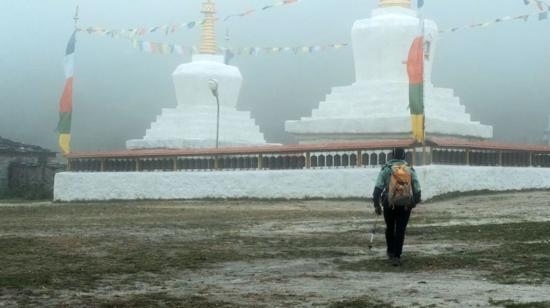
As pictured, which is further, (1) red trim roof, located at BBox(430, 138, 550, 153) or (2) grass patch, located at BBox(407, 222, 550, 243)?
(1) red trim roof, located at BBox(430, 138, 550, 153)

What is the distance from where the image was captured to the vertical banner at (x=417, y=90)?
28906mm

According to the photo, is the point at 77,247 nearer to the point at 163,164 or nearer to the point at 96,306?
the point at 96,306

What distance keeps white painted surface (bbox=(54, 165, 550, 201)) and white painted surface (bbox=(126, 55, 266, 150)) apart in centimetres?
527

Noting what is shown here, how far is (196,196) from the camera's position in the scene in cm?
3544

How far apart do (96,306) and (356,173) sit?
22.7 metres

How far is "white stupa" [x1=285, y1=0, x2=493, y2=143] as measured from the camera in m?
34.6

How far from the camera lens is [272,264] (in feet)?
38.5

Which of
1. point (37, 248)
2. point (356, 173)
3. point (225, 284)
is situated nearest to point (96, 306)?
point (225, 284)

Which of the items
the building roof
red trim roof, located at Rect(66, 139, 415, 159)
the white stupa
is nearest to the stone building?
the building roof

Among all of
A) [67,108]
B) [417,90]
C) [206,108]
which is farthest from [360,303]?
[206,108]

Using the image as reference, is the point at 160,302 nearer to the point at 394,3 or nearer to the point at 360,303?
the point at 360,303

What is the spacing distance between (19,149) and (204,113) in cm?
1122

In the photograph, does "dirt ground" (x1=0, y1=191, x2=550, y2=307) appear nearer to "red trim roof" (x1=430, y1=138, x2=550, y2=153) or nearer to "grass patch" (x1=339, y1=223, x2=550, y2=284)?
"grass patch" (x1=339, y1=223, x2=550, y2=284)

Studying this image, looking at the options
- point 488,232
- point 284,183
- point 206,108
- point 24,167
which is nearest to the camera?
point 488,232
